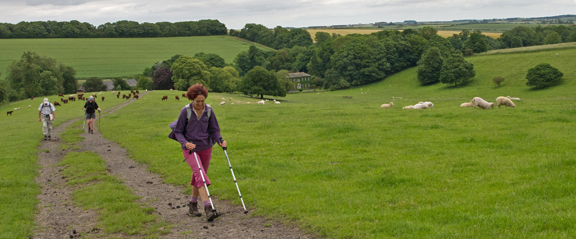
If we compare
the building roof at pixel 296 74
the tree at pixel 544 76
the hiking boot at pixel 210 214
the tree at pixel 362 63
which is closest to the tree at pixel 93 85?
the building roof at pixel 296 74

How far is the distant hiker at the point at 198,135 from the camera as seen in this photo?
30.1ft

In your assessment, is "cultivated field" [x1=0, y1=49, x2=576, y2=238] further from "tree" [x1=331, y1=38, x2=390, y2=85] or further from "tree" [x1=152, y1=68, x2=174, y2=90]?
"tree" [x1=331, y1=38, x2=390, y2=85]

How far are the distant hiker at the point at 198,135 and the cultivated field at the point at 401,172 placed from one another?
1286 mm

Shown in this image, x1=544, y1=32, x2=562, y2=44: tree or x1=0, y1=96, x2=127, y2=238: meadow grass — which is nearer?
x1=0, y1=96, x2=127, y2=238: meadow grass

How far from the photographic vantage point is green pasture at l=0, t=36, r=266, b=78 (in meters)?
139

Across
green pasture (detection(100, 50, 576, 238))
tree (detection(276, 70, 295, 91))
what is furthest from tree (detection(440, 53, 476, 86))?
green pasture (detection(100, 50, 576, 238))

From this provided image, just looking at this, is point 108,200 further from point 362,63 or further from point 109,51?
point 109,51

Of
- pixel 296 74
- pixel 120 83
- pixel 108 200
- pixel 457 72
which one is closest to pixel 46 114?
pixel 108 200

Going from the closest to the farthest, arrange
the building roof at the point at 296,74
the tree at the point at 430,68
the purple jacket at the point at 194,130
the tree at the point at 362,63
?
the purple jacket at the point at 194,130, the tree at the point at 430,68, the tree at the point at 362,63, the building roof at the point at 296,74

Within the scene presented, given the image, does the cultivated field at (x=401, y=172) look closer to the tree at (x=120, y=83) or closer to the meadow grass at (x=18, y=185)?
the meadow grass at (x=18, y=185)

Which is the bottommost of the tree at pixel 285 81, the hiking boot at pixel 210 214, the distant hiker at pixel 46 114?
the tree at pixel 285 81

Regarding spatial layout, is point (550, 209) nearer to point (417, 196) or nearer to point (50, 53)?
point (417, 196)

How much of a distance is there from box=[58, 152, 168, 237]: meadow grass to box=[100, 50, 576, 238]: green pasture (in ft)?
6.03

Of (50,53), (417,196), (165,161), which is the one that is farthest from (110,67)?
(417,196)
